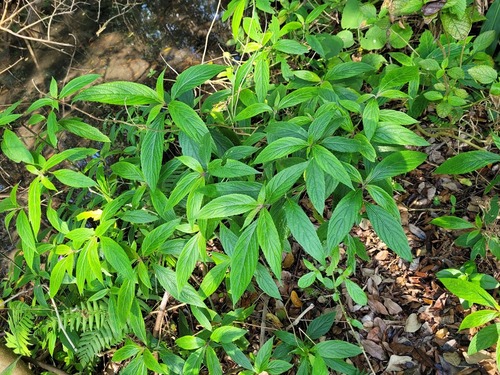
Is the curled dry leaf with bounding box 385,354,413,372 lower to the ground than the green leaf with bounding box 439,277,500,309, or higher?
lower

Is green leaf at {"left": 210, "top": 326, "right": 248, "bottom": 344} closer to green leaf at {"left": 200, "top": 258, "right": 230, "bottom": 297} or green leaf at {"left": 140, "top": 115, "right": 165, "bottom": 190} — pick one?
green leaf at {"left": 200, "top": 258, "right": 230, "bottom": 297}

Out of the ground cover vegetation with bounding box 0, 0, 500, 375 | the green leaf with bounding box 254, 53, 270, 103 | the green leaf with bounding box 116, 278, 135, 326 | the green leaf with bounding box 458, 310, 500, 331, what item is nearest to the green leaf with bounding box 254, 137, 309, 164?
the ground cover vegetation with bounding box 0, 0, 500, 375

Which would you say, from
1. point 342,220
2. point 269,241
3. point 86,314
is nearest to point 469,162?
point 342,220

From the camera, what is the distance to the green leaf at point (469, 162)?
1547mm

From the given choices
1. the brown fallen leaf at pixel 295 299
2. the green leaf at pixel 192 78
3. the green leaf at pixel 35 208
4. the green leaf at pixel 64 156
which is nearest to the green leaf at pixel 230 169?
the green leaf at pixel 192 78

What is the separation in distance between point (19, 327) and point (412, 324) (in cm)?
194

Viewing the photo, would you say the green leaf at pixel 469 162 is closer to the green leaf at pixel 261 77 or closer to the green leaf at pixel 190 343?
the green leaf at pixel 261 77

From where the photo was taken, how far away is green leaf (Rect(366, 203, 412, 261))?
1.35 metres

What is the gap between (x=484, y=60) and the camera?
82.2 inches

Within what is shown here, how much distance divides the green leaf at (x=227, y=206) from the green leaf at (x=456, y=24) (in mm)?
1088

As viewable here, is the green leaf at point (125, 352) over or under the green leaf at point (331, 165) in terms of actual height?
under

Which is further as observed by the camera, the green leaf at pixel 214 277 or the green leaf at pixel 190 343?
the green leaf at pixel 190 343

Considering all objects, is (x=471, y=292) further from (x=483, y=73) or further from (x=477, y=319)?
(x=483, y=73)

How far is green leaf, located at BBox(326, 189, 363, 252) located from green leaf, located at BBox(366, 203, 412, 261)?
0.07 meters
